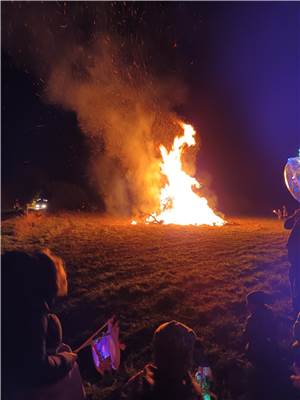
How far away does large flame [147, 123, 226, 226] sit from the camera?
19.6 metres

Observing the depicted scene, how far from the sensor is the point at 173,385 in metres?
2.59

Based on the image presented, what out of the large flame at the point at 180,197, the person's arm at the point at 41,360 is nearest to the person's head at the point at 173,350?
the person's arm at the point at 41,360

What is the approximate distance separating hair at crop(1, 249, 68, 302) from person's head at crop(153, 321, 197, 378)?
0.76m

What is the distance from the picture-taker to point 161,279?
8648mm

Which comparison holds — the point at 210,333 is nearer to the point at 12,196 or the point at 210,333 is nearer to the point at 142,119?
the point at 142,119

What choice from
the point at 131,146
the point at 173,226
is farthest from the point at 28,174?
the point at 173,226

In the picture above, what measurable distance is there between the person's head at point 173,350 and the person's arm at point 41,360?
0.66 meters

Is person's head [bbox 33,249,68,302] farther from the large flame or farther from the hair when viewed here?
the large flame

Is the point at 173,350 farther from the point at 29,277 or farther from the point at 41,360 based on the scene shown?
the point at 29,277

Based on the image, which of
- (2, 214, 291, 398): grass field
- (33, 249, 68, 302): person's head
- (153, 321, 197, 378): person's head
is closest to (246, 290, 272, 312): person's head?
(2, 214, 291, 398): grass field

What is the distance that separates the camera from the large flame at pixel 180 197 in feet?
64.3

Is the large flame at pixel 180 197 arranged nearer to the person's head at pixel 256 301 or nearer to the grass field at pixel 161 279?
the grass field at pixel 161 279

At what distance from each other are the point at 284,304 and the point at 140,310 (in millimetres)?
2572

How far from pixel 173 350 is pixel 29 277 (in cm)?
105
